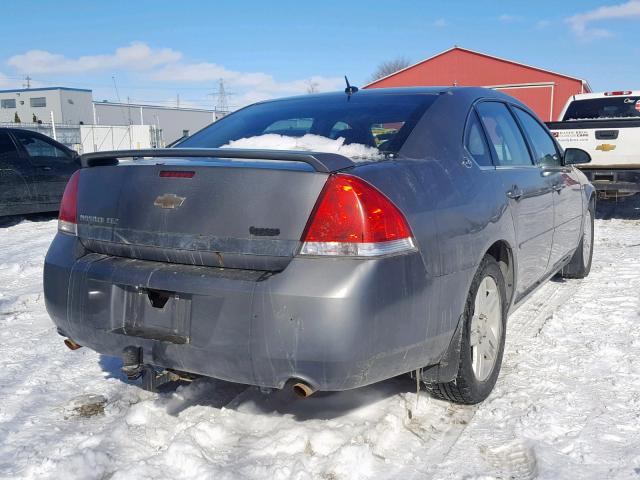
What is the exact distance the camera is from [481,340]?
9.92 feet

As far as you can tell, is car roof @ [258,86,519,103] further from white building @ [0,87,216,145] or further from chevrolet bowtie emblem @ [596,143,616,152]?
white building @ [0,87,216,145]

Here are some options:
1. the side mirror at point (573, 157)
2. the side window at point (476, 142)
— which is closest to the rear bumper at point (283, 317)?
the side window at point (476, 142)

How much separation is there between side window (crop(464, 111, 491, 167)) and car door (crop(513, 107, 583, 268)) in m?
0.89

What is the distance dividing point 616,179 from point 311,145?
7727mm

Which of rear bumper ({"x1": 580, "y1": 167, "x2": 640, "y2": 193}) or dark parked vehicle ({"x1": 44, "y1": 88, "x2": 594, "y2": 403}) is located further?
rear bumper ({"x1": 580, "y1": 167, "x2": 640, "y2": 193})

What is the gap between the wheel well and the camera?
126 inches

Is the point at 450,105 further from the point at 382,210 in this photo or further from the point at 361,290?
the point at 361,290

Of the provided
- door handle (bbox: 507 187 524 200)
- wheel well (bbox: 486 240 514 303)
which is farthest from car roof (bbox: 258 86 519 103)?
wheel well (bbox: 486 240 514 303)

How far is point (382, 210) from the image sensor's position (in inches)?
88.9

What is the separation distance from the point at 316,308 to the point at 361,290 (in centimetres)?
17

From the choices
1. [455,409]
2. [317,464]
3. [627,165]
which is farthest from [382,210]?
[627,165]

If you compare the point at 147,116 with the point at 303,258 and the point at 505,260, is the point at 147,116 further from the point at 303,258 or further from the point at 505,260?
the point at 303,258

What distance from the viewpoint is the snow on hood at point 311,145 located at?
2.62 meters

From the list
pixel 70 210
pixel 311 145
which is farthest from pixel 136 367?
pixel 311 145
